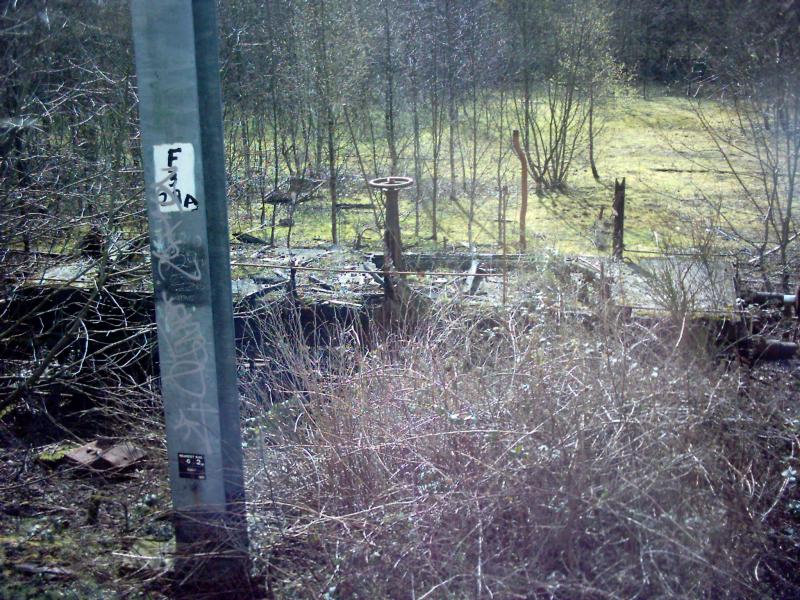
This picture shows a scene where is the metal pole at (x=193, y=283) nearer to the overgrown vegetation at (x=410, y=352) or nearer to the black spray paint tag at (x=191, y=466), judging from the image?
the black spray paint tag at (x=191, y=466)

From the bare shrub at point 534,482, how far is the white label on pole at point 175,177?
1.18 m

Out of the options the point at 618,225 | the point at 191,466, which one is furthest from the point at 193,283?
the point at 618,225

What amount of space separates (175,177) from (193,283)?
47 cm

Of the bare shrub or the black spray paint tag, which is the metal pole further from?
the bare shrub

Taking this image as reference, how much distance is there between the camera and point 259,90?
39.4ft

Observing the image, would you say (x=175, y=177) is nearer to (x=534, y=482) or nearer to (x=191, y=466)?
(x=191, y=466)

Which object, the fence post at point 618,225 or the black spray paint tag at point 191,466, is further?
the fence post at point 618,225

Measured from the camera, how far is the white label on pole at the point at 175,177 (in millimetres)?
3387

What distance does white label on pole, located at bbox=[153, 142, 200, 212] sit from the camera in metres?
3.39

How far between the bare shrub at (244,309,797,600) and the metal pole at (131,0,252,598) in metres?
0.19

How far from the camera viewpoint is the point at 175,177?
3.40 metres

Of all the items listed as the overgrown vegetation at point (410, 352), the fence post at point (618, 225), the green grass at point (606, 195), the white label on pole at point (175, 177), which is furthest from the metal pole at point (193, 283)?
the green grass at point (606, 195)

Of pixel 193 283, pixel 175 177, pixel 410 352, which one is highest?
pixel 175 177

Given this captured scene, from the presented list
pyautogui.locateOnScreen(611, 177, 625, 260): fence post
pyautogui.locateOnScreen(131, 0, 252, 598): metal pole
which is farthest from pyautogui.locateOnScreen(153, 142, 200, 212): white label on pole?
pyautogui.locateOnScreen(611, 177, 625, 260): fence post
